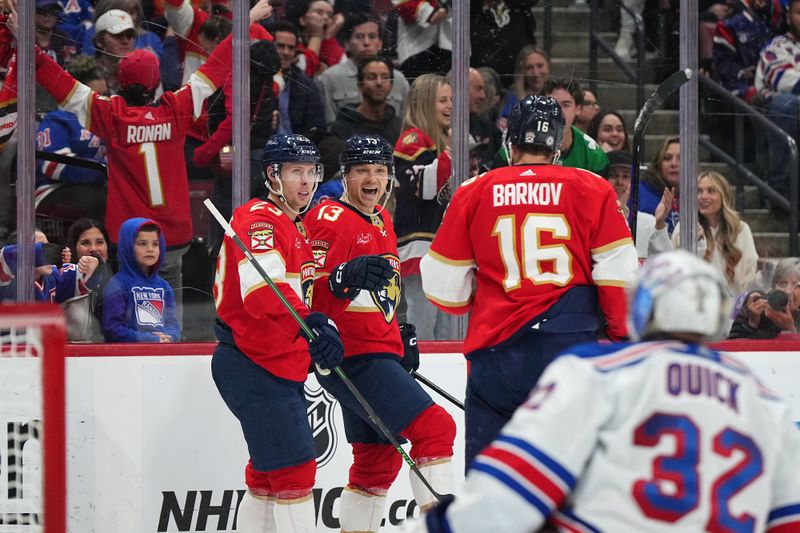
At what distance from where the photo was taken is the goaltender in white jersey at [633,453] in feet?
6.03

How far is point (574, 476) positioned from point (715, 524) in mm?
217

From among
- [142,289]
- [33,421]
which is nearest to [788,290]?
[142,289]

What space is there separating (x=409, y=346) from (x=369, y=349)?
265mm

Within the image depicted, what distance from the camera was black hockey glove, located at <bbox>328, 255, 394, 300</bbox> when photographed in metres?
3.89

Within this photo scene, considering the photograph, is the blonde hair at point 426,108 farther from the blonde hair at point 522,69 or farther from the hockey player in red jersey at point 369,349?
the hockey player in red jersey at point 369,349

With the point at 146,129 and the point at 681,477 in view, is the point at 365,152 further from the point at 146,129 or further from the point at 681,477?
the point at 681,477

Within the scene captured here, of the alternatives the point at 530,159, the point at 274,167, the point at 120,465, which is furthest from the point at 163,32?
the point at 530,159

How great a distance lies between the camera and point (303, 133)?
190 inches

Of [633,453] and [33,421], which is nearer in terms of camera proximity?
[633,453]

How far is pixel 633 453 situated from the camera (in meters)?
1.85

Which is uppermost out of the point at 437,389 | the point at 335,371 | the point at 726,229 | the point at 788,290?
the point at 726,229

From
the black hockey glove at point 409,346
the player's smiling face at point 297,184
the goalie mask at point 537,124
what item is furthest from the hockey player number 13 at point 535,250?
the black hockey glove at point 409,346

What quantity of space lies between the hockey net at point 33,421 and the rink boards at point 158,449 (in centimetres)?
109

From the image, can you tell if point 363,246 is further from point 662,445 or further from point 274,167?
point 662,445
